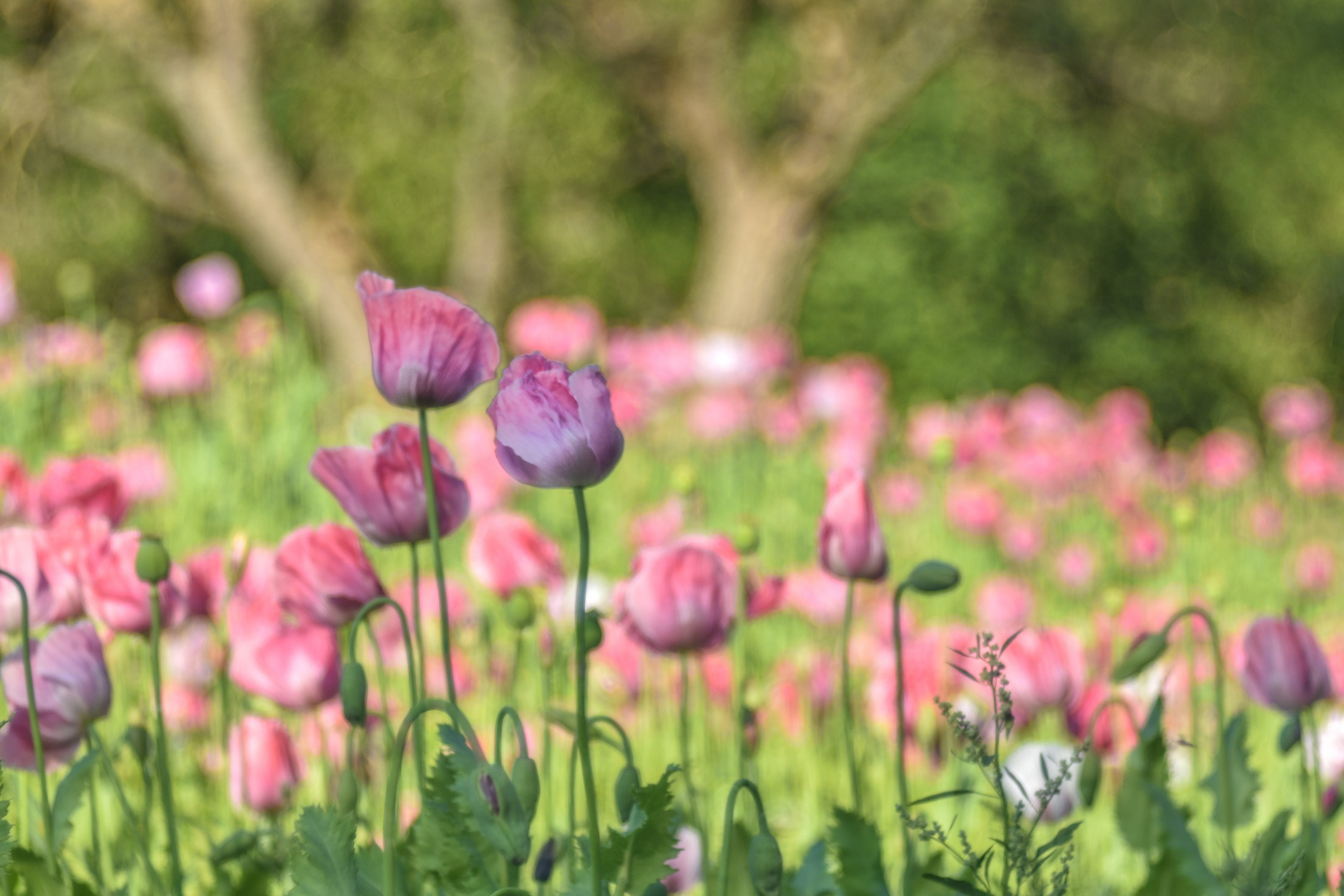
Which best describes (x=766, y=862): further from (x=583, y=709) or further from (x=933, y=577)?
(x=933, y=577)

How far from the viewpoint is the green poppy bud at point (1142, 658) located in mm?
1109

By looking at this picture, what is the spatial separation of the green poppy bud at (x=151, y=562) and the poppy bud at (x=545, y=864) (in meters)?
0.34

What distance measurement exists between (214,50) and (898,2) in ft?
12.0

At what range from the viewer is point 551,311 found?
3600 millimetres

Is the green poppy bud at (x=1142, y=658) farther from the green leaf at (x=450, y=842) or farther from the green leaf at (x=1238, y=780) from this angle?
the green leaf at (x=450, y=842)

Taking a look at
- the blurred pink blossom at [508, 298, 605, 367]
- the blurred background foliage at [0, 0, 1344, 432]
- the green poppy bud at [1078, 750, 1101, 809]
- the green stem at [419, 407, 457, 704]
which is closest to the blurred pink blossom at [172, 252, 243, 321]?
the blurred pink blossom at [508, 298, 605, 367]

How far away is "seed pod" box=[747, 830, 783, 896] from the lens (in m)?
0.79

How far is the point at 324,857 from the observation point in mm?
834

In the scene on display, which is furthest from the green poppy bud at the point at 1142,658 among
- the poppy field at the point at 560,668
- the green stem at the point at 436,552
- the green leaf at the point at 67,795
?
the green leaf at the point at 67,795

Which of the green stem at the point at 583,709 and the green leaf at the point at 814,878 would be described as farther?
the green leaf at the point at 814,878

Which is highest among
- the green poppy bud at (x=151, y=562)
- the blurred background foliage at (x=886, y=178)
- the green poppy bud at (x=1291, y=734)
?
the blurred background foliage at (x=886, y=178)

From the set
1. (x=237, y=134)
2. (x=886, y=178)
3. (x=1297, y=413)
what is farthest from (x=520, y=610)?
(x=886, y=178)

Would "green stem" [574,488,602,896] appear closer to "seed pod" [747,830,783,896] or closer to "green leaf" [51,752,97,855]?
"seed pod" [747,830,783,896]

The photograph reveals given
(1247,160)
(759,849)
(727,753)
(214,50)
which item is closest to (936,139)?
(1247,160)
